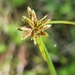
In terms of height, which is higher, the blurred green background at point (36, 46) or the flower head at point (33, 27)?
the blurred green background at point (36, 46)

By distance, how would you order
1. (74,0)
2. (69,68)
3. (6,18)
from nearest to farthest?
(69,68) < (74,0) < (6,18)

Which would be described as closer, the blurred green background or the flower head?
the flower head

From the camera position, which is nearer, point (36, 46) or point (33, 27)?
point (33, 27)

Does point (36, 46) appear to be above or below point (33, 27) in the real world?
above

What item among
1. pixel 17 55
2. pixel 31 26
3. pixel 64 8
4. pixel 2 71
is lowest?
pixel 31 26

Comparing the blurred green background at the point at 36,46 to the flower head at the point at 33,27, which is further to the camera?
the blurred green background at the point at 36,46

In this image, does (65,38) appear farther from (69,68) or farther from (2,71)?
(2,71)

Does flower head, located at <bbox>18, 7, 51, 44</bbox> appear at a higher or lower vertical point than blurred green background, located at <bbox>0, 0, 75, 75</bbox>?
lower

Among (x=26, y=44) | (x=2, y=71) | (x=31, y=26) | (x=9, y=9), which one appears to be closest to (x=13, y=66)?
(x=2, y=71)
